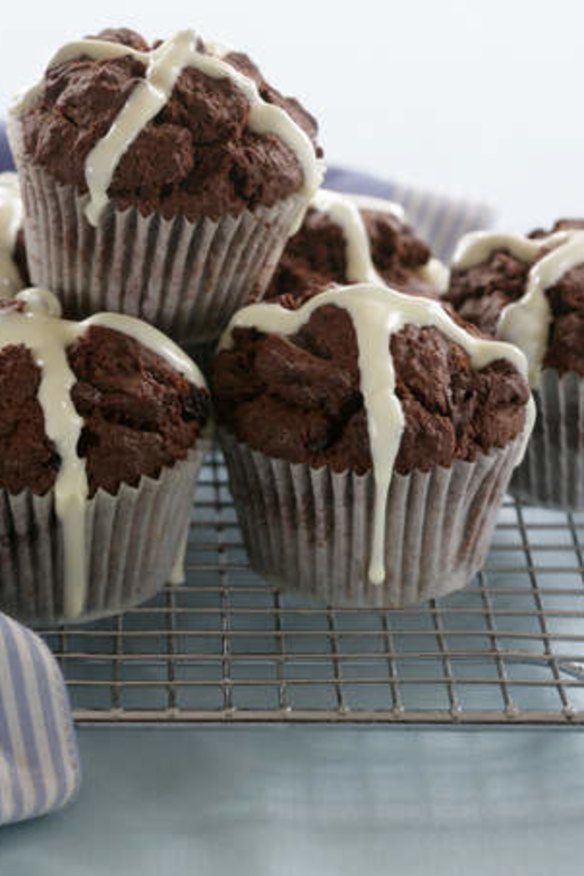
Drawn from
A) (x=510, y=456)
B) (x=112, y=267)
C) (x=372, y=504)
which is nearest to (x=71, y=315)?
(x=112, y=267)

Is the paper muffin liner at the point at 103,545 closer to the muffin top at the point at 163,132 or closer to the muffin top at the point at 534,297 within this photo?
the muffin top at the point at 163,132

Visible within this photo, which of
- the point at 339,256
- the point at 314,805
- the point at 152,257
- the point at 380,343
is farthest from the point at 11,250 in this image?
the point at 314,805

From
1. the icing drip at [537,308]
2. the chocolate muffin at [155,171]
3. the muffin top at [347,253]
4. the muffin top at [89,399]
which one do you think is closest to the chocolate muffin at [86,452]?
the muffin top at [89,399]

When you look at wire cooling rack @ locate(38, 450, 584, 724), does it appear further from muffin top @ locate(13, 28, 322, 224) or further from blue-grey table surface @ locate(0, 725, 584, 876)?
muffin top @ locate(13, 28, 322, 224)

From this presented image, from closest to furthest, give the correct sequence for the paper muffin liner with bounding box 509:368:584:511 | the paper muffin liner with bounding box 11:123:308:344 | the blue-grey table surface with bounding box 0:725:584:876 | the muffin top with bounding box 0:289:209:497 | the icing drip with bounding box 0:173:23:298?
the blue-grey table surface with bounding box 0:725:584:876, the muffin top with bounding box 0:289:209:497, the paper muffin liner with bounding box 11:123:308:344, the icing drip with bounding box 0:173:23:298, the paper muffin liner with bounding box 509:368:584:511

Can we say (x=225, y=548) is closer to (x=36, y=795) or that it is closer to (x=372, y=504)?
(x=372, y=504)

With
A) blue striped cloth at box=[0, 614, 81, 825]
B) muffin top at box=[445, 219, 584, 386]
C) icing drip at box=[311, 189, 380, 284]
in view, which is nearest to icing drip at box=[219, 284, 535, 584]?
muffin top at box=[445, 219, 584, 386]

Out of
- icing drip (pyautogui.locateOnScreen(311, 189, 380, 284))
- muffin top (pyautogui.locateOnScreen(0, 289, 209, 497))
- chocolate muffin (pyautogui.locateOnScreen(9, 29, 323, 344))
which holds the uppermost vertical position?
chocolate muffin (pyautogui.locateOnScreen(9, 29, 323, 344))
